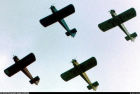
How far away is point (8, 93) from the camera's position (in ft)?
162

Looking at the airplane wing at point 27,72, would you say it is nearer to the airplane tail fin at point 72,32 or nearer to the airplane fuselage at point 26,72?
the airplane fuselage at point 26,72

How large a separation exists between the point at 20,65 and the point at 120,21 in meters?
12.4

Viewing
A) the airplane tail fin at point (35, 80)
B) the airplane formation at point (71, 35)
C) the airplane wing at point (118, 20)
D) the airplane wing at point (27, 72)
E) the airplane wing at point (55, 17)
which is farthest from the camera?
the airplane tail fin at point (35, 80)

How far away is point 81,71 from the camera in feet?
153

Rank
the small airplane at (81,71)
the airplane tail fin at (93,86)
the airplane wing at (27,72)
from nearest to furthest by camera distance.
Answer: the small airplane at (81,71)
the airplane wing at (27,72)
the airplane tail fin at (93,86)

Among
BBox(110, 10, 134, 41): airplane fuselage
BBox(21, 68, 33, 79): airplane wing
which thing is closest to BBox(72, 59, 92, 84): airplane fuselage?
BBox(21, 68, 33, 79): airplane wing

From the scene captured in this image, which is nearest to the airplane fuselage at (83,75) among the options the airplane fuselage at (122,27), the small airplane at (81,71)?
the small airplane at (81,71)

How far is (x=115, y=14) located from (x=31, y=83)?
12285 millimetres

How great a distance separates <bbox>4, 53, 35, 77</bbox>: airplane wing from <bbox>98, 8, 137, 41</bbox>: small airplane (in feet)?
29.5

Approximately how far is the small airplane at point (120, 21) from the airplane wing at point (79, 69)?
4606 mm

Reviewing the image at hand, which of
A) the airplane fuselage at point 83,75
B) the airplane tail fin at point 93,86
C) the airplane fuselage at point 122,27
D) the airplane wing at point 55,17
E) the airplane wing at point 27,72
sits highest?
the airplane fuselage at point 122,27

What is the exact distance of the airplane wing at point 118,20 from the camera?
47050 millimetres

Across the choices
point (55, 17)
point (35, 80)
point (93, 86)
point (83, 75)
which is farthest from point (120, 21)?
→ point (35, 80)

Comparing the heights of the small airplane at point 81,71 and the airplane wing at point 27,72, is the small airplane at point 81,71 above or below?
below
